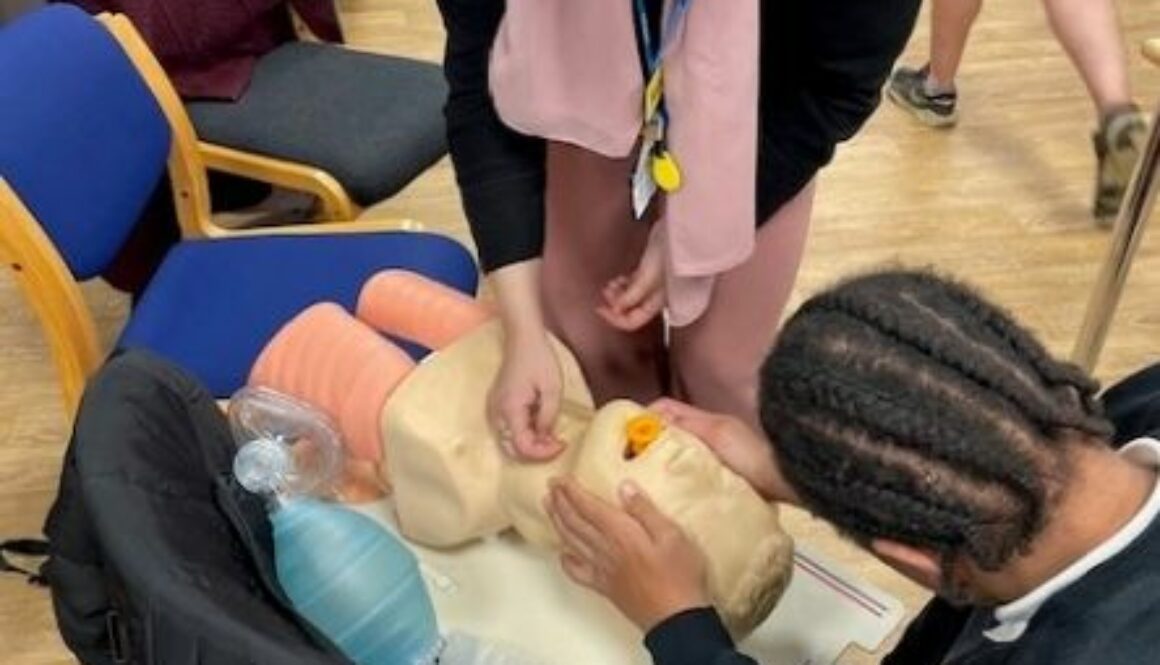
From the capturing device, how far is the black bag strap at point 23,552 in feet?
4.72

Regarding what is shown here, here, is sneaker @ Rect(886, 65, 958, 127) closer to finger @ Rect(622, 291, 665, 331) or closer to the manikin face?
finger @ Rect(622, 291, 665, 331)

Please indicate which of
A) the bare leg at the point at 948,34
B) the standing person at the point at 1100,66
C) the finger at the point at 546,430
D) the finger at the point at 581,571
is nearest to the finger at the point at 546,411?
the finger at the point at 546,430

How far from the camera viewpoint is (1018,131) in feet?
8.75

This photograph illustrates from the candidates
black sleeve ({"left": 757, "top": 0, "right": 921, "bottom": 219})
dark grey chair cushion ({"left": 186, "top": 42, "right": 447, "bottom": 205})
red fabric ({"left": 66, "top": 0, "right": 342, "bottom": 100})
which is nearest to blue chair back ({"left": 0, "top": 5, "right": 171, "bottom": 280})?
dark grey chair cushion ({"left": 186, "top": 42, "right": 447, "bottom": 205})

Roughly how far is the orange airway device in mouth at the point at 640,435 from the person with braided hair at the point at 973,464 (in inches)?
6.8

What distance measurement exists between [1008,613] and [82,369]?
3.62 feet

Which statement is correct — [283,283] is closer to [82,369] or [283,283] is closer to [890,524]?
[82,369]

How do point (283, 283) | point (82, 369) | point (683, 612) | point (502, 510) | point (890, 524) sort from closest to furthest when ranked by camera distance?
point (890, 524) → point (683, 612) → point (502, 510) → point (82, 369) → point (283, 283)

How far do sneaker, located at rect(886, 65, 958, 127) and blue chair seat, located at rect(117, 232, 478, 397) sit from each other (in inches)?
55.2

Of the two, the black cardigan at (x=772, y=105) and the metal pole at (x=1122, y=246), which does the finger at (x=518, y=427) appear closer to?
the black cardigan at (x=772, y=105)

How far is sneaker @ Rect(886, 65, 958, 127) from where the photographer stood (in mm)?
2678

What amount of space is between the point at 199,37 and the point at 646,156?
117 centimetres

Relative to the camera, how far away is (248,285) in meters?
1.61

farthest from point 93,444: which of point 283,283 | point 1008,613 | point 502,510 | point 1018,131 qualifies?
point 1018,131
